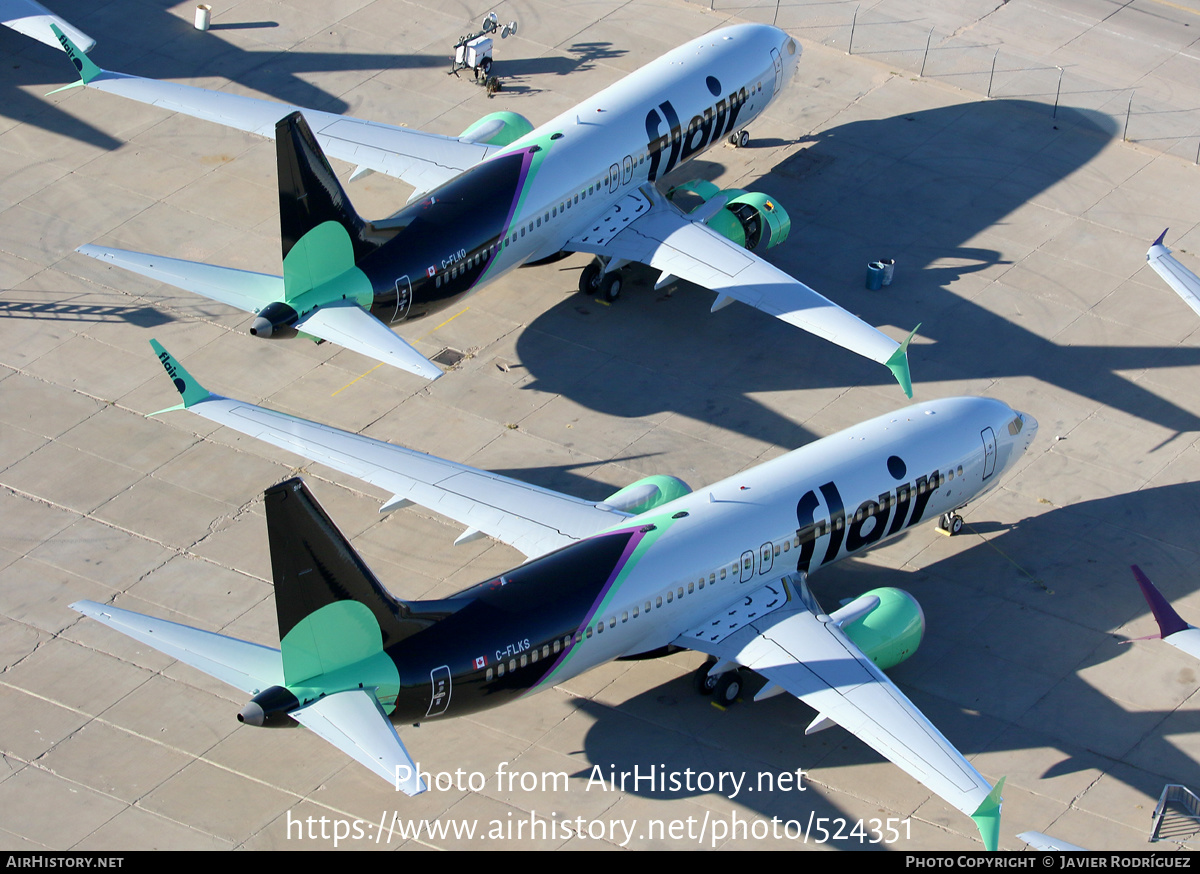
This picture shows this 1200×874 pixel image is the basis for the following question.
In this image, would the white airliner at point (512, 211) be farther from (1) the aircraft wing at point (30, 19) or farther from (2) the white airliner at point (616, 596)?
(1) the aircraft wing at point (30, 19)

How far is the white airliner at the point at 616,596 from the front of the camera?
1152 inches

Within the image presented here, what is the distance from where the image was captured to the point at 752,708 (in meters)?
35.8

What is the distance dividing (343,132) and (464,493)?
16.9 metres

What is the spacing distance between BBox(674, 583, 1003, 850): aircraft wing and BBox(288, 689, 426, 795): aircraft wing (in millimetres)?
8153

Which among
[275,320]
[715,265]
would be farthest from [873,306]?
[275,320]

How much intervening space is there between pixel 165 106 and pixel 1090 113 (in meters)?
29.3

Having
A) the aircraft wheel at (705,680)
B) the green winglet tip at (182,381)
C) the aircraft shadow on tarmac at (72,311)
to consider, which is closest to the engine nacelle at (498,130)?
the aircraft shadow on tarmac at (72,311)

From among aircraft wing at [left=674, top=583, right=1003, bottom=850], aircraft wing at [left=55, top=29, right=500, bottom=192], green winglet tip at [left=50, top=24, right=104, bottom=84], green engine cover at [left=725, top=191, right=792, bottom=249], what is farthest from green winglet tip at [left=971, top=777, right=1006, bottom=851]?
green winglet tip at [left=50, top=24, right=104, bottom=84]

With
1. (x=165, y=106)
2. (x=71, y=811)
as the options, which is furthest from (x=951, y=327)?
(x=71, y=811)

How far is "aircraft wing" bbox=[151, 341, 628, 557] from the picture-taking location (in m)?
36.5

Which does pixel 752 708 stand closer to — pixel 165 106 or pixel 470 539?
pixel 470 539

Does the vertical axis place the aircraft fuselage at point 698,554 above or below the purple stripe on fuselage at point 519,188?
below

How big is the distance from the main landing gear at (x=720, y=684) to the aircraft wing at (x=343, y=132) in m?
18.5

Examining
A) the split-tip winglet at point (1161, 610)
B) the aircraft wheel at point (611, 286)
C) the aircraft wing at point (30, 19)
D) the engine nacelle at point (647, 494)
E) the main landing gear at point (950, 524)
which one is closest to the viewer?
the split-tip winglet at point (1161, 610)
